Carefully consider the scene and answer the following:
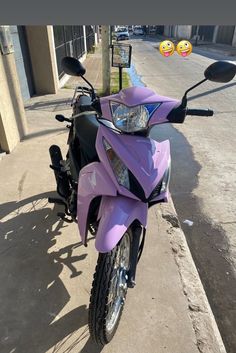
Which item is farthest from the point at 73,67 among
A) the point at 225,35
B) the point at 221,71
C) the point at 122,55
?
the point at 225,35

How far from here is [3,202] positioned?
3438 mm

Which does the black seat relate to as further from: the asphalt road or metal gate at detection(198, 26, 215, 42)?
metal gate at detection(198, 26, 215, 42)

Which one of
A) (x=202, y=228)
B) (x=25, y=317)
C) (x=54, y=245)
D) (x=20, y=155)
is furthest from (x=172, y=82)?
(x=25, y=317)

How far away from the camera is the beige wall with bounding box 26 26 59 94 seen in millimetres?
7680

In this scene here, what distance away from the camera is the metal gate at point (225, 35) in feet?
92.6

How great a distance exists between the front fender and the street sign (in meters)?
1.67

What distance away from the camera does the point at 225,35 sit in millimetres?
29547

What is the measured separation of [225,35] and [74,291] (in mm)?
33360

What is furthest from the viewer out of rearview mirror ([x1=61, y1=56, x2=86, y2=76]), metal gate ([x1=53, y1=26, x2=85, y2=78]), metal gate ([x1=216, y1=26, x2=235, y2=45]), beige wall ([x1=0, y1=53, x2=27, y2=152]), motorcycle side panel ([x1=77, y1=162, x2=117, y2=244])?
metal gate ([x1=216, y1=26, x2=235, y2=45])

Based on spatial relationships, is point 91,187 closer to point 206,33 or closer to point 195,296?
point 195,296

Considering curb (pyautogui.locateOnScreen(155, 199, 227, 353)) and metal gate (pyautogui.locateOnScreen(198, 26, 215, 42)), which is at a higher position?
curb (pyautogui.locateOnScreen(155, 199, 227, 353))

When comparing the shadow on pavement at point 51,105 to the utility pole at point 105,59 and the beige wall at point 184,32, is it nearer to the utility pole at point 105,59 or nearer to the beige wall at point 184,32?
the utility pole at point 105,59

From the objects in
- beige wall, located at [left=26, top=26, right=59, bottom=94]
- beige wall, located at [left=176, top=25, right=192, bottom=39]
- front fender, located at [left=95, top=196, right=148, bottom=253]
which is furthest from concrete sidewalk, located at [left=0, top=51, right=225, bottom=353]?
beige wall, located at [left=176, top=25, right=192, bottom=39]

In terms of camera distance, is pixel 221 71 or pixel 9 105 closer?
pixel 221 71
